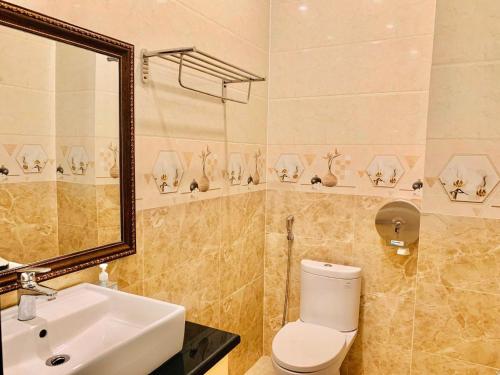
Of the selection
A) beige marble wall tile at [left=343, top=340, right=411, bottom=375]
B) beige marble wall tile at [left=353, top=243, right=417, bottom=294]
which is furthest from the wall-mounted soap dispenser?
beige marble wall tile at [left=343, top=340, right=411, bottom=375]

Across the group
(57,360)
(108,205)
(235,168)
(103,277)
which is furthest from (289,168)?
(57,360)

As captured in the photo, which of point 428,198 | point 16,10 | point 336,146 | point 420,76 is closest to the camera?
point 16,10

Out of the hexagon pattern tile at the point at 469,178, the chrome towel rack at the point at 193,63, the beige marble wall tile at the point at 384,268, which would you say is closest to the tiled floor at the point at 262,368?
the beige marble wall tile at the point at 384,268

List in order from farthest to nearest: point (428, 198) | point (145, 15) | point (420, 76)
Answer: point (420, 76) < point (428, 198) < point (145, 15)

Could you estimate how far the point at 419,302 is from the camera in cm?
181

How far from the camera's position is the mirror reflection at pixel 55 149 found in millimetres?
1068

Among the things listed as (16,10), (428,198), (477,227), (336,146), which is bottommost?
(477,227)

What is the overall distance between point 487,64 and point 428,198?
62cm

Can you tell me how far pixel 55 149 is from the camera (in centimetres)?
119

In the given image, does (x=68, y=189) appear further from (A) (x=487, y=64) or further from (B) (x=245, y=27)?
(A) (x=487, y=64)

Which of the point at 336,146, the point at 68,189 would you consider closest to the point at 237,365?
the point at 336,146

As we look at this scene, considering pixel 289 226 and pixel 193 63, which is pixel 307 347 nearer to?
pixel 289 226

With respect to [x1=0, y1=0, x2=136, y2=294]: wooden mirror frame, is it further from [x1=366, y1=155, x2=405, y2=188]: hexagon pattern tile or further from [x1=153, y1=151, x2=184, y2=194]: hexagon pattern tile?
[x1=366, y1=155, x2=405, y2=188]: hexagon pattern tile

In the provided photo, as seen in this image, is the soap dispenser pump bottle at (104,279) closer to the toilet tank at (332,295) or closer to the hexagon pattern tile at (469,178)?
the toilet tank at (332,295)
